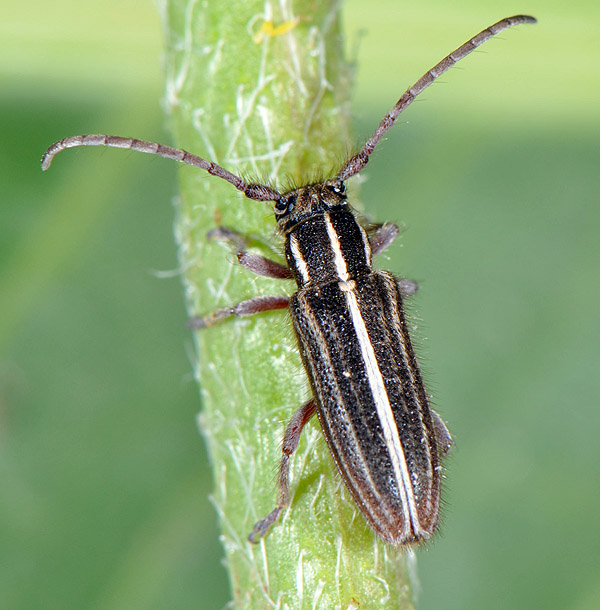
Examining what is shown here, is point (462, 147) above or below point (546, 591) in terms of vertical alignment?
above

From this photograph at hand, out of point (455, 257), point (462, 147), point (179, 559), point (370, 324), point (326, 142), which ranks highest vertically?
point (462, 147)

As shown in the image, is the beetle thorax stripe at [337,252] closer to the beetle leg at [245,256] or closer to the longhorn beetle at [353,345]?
the longhorn beetle at [353,345]

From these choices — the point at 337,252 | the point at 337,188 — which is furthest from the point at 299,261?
the point at 337,188

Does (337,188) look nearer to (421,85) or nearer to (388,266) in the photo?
(421,85)

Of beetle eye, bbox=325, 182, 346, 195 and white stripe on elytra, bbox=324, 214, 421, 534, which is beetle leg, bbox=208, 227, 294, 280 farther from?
beetle eye, bbox=325, 182, 346, 195

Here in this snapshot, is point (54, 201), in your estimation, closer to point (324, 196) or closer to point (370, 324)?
point (324, 196)

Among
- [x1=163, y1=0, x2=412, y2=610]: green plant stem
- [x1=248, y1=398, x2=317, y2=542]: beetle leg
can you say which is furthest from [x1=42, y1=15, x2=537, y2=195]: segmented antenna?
[x1=248, y1=398, x2=317, y2=542]: beetle leg

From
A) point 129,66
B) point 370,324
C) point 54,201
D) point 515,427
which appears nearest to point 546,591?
point 515,427

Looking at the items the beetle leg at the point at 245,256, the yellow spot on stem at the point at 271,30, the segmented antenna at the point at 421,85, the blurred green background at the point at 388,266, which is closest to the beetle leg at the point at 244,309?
the beetle leg at the point at 245,256
